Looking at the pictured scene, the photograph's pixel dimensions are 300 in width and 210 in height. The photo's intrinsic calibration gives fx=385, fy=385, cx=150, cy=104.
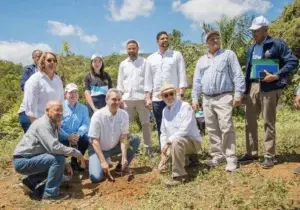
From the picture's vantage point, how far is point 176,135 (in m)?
5.45

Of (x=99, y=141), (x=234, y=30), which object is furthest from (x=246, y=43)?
(x=99, y=141)

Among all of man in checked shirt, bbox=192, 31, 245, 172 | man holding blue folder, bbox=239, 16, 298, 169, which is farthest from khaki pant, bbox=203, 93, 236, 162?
man holding blue folder, bbox=239, 16, 298, 169

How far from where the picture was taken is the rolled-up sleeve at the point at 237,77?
5.51m

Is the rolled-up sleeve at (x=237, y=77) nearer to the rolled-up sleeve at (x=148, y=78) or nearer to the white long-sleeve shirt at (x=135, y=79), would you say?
the rolled-up sleeve at (x=148, y=78)

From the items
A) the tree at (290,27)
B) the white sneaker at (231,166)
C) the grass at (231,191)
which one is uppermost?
the tree at (290,27)

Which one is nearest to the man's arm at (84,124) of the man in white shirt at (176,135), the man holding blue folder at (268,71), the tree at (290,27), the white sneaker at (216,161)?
the man in white shirt at (176,135)

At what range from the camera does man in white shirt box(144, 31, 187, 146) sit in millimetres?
6391

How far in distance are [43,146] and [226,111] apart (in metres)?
2.62

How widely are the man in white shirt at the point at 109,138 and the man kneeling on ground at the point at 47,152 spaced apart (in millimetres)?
580

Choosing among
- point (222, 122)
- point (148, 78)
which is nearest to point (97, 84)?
point (148, 78)

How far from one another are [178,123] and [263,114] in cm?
124

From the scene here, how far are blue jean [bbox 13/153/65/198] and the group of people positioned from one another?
0.01 metres

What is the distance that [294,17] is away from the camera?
1773cm

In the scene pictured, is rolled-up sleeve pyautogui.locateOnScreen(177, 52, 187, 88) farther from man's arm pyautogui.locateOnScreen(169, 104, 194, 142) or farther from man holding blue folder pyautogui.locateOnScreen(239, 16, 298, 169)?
man holding blue folder pyautogui.locateOnScreen(239, 16, 298, 169)
